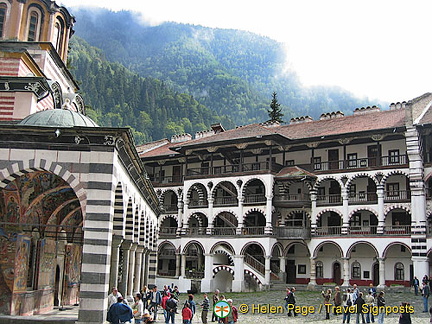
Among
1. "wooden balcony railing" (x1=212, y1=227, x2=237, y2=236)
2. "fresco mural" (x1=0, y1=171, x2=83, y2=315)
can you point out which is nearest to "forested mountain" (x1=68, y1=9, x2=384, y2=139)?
"wooden balcony railing" (x1=212, y1=227, x2=237, y2=236)

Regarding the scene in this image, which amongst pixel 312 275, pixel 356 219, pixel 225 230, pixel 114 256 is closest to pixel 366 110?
pixel 356 219

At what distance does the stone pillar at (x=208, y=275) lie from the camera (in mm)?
37062

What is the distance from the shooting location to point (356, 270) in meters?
35.9

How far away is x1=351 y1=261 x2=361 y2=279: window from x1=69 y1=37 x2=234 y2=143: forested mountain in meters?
62.0

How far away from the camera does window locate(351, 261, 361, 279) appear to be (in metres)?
35.8

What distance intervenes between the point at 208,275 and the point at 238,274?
7.89 feet

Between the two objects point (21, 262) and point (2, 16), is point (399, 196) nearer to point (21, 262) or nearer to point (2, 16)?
point (2, 16)

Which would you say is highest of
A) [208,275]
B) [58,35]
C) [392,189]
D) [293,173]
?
[58,35]

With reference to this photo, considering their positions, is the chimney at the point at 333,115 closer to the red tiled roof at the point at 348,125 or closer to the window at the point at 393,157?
Result: the red tiled roof at the point at 348,125

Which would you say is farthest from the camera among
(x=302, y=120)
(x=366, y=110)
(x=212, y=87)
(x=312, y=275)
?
(x=212, y=87)

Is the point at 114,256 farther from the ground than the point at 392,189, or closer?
closer

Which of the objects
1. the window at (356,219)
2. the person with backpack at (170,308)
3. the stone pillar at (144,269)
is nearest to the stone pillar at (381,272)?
the window at (356,219)

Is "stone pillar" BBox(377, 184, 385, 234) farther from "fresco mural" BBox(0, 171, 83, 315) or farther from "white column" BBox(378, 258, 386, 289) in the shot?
"fresco mural" BBox(0, 171, 83, 315)

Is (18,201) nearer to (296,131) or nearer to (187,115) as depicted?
(296,131)
